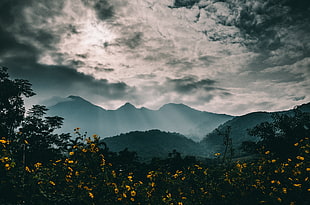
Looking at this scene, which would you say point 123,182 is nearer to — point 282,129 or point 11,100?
point 282,129

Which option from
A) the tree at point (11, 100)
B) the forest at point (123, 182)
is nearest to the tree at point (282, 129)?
the forest at point (123, 182)

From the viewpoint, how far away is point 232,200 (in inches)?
215

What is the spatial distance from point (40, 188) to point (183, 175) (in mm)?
4309

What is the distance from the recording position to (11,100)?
28.6 metres

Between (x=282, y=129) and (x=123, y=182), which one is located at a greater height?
(x=282, y=129)

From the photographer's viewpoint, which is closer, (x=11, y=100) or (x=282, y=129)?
(x=282, y=129)

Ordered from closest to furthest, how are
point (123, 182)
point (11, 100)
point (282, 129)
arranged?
point (123, 182)
point (282, 129)
point (11, 100)

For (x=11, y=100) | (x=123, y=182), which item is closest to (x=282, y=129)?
(x=123, y=182)

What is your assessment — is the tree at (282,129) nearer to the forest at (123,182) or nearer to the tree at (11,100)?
the forest at (123,182)

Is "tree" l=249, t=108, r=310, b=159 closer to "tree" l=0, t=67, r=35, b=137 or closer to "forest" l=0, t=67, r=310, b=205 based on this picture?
"forest" l=0, t=67, r=310, b=205

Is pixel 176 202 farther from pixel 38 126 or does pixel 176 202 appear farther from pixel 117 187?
pixel 38 126

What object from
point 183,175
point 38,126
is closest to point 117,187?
point 183,175

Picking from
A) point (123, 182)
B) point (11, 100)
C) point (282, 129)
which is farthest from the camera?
point (11, 100)

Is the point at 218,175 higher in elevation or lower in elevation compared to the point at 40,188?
lower
